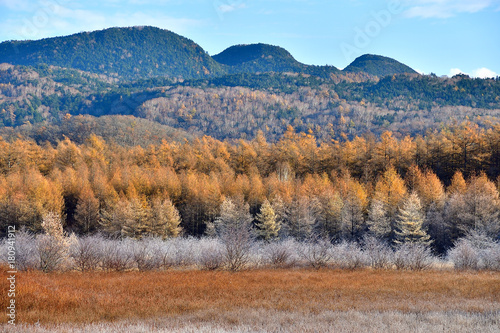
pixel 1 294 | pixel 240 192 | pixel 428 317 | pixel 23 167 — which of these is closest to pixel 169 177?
pixel 240 192

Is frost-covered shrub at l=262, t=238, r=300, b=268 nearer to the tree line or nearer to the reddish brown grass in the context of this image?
the reddish brown grass

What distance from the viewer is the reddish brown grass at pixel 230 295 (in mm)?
13391

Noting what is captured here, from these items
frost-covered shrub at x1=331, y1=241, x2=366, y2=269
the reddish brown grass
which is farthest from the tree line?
the reddish brown grass

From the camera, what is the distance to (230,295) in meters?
16.5

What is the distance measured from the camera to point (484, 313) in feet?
42.4

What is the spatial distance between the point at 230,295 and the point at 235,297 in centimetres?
44

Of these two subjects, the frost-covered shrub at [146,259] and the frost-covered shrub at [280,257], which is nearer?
the frost-covered shrub at [146,259]

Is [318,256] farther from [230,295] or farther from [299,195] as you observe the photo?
[299,195]

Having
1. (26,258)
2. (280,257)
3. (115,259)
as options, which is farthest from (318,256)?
(26,258)

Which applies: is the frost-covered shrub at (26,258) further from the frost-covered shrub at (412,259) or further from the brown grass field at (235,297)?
the frost-covered shrub at (412,259)

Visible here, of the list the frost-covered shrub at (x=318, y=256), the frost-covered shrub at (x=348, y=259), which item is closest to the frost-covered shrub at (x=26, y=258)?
the frost-covered shrub at (x=318, y=256)

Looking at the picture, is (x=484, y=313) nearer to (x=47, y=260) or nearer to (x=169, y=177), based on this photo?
(x=47, y=260)

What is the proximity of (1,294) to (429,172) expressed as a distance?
67.1 m

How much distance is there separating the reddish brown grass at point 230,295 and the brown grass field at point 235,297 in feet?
0.12
